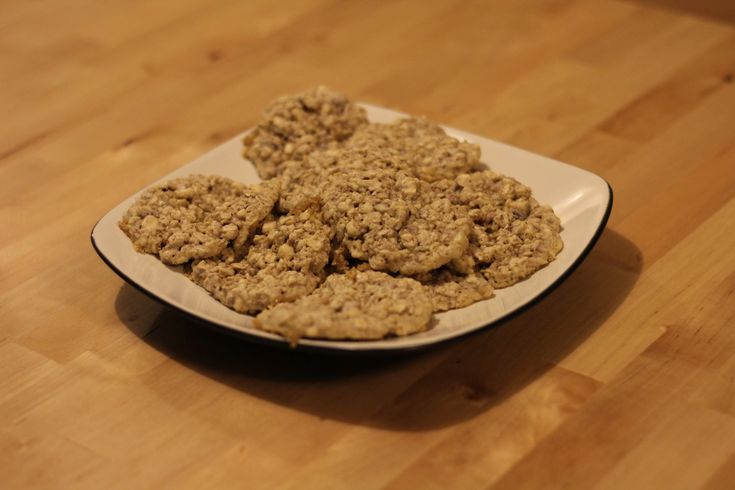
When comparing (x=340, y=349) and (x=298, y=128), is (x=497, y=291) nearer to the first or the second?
(x=340, y=349)

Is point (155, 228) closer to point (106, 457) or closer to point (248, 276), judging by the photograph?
point (248, 276)

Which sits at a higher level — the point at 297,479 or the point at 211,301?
the point at 211,301

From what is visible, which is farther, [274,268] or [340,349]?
[274,268]

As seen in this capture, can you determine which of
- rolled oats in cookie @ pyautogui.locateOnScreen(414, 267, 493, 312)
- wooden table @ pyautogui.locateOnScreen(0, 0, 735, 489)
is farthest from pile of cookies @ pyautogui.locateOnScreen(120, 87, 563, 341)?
wooden table @ pyautogui.locateOnScreen(0, 0, 735, 489)

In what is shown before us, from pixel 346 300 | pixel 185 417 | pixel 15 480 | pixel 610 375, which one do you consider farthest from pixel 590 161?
pixel 15 480

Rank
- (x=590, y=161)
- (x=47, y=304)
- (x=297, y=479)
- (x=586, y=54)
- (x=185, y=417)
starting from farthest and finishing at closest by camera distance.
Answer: (x=586, y=54), (x=590, y=161), (x=47, y=304), (x=185, y=417), (x=297, y=479)

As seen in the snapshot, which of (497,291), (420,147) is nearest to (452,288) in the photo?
(497,291)

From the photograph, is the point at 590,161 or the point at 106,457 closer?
the point at 106,457

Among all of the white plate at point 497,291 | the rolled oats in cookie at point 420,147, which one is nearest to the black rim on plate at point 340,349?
the white plate at point 497,291
